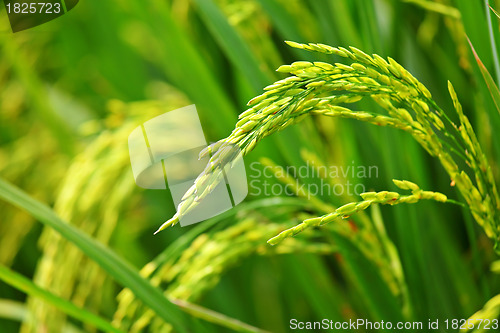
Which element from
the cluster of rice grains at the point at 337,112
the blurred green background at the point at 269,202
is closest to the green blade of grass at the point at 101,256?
the blurred green background at the point at 269,202

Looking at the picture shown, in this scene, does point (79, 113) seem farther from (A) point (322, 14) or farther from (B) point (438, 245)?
(B) point (438, 245)

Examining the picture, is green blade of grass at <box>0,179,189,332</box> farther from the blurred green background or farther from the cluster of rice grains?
the cluster of rice grains

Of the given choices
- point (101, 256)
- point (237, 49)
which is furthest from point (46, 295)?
point (237, 49)

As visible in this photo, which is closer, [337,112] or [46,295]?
[337,112]

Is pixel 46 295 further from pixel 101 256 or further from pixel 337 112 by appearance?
pixel 337 112

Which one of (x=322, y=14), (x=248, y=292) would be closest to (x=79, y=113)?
(x=248, y=292)

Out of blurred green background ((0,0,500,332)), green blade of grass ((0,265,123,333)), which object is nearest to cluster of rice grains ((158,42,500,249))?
blurred green background ((0,0,500,332))
